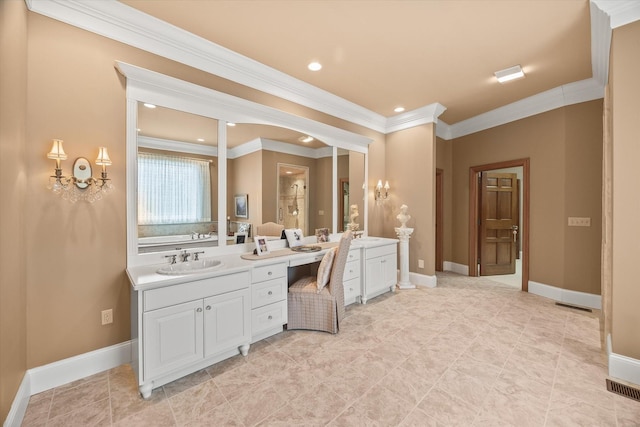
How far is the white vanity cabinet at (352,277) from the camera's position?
3391mm

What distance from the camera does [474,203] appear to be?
16.0ft

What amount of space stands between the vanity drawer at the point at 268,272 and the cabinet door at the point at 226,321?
18cm

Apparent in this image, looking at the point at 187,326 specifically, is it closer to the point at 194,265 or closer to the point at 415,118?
the point at 194,265

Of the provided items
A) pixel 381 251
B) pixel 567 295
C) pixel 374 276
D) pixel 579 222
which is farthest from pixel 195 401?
pixel 579 222

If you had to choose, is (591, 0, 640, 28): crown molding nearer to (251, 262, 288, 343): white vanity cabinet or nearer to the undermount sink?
(251, 262, 288, 343): white vanity cabinet

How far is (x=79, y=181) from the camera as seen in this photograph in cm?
199

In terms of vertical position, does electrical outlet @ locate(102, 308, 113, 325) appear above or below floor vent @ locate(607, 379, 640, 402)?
above

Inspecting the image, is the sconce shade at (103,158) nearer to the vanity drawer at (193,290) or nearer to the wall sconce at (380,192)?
the vanity drawer at (193,290)

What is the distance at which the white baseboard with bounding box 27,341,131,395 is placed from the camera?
6.13 ft

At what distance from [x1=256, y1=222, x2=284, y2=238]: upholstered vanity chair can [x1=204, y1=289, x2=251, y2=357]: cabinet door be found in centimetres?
87

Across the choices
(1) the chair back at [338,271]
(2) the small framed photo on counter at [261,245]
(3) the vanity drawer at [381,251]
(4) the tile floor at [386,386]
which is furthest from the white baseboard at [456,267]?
(2) the small framed photo on counter at [261,245]

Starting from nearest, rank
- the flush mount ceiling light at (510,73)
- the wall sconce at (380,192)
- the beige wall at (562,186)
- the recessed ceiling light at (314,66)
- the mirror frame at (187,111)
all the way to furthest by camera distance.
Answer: the mirror frame at (187,111) → the recessed ceiling light at (314,66) → the flush mount ceiling light at (510,73) → the beige wall at (562,186) → the wall sconce at (380,192)

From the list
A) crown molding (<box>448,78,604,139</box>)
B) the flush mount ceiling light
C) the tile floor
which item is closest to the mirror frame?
the tile floor

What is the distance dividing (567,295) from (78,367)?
5.48 meters
